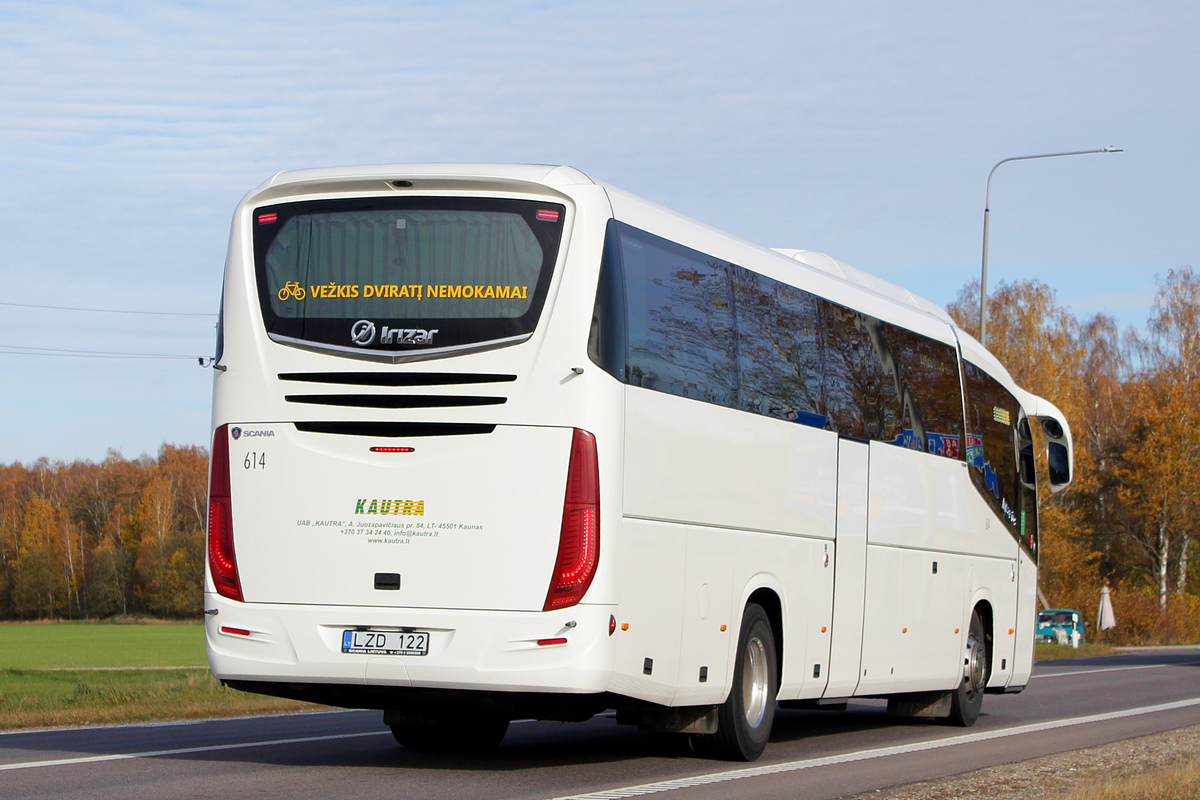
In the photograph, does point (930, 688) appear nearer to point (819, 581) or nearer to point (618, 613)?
point (819, 581)

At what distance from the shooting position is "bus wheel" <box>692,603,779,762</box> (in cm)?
1092

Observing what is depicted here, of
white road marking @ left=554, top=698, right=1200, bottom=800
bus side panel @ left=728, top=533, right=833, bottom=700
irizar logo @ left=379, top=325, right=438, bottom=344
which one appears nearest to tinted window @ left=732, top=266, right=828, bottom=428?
bus side panel @ left=728, top=533, right=833, bottom=700

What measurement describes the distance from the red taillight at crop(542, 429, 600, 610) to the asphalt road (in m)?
1.18

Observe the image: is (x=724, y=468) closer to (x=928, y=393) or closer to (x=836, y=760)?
(x=836, y=760)

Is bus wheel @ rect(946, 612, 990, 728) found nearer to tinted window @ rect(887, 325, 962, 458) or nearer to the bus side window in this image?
tinted window @ rect(887, 325, 962, 458)

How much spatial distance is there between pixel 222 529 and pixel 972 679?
891cm

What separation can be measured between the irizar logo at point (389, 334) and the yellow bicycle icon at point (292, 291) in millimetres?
480

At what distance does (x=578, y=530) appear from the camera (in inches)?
360

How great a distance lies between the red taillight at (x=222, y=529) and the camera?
9.63m

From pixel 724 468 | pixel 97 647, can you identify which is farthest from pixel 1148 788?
pixel 97 647

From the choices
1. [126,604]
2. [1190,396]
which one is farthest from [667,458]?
[126,604]

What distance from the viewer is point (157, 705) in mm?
15414

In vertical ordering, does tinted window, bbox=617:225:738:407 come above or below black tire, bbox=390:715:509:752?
above

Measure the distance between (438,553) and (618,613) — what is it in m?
1.15
